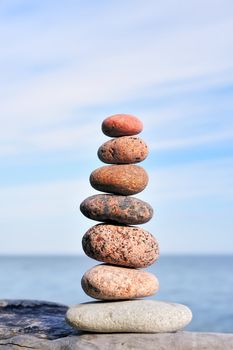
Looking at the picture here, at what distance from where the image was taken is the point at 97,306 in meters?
8.61

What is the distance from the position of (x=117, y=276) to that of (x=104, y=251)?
1.16 feet

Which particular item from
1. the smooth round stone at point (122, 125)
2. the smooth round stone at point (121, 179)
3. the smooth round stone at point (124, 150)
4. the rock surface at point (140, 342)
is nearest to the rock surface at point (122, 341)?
the rock surface at point (140, 342)

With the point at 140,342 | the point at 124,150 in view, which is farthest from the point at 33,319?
the point at 124,150

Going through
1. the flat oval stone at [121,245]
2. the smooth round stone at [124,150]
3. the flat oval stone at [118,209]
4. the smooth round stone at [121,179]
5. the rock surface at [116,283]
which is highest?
the smooth round stone at [124,150]

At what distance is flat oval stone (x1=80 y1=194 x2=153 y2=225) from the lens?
871cm

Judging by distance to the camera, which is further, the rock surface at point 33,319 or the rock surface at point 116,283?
the rock surface at point 33,319

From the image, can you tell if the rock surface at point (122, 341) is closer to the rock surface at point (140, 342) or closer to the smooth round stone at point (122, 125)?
the rock surface at point (140, 342)

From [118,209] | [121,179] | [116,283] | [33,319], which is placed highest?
[121,179]

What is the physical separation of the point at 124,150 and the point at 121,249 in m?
1.28

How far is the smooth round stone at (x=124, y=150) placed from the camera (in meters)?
8.89

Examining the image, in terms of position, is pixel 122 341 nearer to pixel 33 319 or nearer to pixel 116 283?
pixel 116 283

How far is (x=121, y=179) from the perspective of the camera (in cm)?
880

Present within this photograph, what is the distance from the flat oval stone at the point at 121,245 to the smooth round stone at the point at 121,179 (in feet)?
1.61

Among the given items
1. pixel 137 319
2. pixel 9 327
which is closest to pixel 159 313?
pixel 137 319
